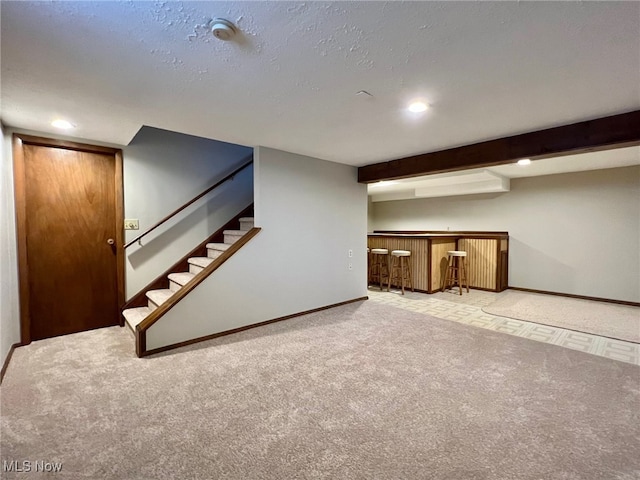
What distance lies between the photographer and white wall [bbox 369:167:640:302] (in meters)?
4.58

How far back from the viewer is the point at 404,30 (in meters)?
1.39

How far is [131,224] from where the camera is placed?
3455mm

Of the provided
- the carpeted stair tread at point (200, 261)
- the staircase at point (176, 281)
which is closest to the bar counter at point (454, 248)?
the staircase at point (176, 281)

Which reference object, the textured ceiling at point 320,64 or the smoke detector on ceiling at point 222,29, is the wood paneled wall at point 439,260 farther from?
the smoke detector on ceiling at point 222,29

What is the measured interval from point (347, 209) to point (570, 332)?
10.2 feet

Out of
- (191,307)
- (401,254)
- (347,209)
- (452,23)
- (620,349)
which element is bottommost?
(620,349)

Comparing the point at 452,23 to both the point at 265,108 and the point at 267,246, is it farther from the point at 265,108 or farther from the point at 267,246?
the point at 267,246

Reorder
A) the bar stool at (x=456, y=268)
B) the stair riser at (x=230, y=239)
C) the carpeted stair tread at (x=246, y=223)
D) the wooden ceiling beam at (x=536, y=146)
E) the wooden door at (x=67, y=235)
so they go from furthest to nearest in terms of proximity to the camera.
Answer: the bar stool at (x=456, y=268) < the carpeted stair tread at (x=246, y=223) < the stair riser at (x=230, y=239) < the wooden door at (x=67, y=235) < the wooden ceiling beam at (x=536, y=146)

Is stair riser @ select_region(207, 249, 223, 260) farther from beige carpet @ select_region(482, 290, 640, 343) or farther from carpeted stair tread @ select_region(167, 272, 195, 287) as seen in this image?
beige carpet @ select_region(482, 290, 640, 343)

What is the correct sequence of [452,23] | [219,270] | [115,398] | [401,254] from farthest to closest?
[401,254], [219,270], [115,398], [452,23]

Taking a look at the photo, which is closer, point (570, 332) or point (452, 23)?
point (452, 23)

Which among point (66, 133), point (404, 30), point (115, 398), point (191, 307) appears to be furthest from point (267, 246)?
point (404, 30)

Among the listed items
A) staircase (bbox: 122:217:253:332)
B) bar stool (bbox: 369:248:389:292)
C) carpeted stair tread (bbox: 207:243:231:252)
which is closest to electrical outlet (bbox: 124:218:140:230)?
staircase (bbox: 122:217:253:332)

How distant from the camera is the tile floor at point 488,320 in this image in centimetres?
291
